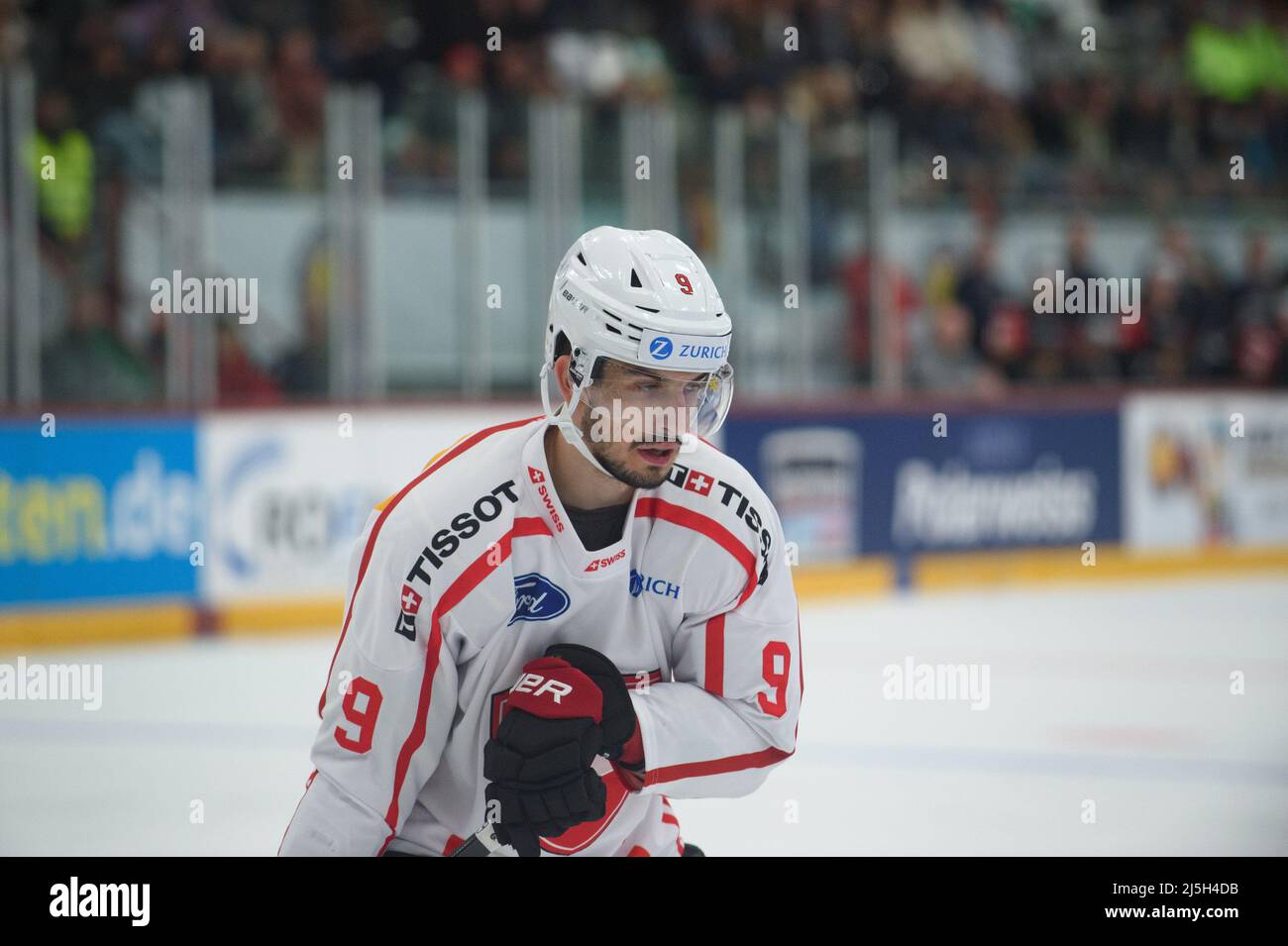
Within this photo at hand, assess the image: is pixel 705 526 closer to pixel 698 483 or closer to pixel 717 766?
pixel 698 483

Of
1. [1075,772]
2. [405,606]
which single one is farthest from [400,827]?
[1075,772]

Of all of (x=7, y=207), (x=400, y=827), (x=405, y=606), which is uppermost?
(x=7, y=207)

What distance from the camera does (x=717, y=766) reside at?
9.58ft

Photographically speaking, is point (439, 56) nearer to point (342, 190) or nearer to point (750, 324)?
point (342, 190)

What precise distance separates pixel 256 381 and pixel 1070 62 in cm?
900

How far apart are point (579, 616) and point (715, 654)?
0.26 metres

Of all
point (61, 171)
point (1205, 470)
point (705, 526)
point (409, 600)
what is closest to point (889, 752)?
point (705, 526)

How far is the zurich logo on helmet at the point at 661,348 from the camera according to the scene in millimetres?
2770

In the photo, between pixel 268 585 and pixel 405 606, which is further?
pixel 268 585

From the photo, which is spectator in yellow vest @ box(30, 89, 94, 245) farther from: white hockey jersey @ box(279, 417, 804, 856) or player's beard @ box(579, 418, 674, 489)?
A: player's beard @ box(579, 418, 674, 489)

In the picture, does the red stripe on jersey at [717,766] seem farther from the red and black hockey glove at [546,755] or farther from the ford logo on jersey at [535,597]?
the ford logo on jersey at [535,597]

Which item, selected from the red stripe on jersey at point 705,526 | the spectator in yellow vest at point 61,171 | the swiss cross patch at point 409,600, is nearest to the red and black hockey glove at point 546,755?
the swiss cross patch at point 409,600

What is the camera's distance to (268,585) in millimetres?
8906

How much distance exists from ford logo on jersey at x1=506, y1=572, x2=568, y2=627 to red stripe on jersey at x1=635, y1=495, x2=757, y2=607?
8.0 inches
